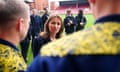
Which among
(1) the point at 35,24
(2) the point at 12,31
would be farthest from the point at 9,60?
Answer: (1) the point at 35,24

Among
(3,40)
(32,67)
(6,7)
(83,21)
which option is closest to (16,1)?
(6,7)

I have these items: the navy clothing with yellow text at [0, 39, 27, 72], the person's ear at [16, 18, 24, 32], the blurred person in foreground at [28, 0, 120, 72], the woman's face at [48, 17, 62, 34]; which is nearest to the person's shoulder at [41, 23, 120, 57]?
the blurred person in foreground at [28, 0, 120, 72]

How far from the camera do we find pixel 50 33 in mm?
4082

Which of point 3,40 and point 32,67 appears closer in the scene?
point 32,67

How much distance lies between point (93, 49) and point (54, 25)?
3.23 metres

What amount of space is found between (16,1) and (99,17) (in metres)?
0.93

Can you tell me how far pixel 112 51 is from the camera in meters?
0.93

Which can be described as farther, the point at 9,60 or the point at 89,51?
the point at 9,60

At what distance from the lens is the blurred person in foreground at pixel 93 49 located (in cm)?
93

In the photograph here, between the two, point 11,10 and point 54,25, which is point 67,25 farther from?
point 11,10

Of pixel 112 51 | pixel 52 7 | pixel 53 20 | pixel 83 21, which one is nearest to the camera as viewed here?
pixel 112 51

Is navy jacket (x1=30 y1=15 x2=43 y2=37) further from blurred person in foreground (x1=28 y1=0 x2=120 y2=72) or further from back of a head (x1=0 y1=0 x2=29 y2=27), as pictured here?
blurred person in foreground (x1=28 y1=0 x2=120 y2=72)

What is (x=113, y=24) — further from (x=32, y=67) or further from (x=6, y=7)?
(x=6, y=7)

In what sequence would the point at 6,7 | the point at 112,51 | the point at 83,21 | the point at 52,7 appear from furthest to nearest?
the point at 52,7
the point at 83,21
the point at 6,7
the point at 112,51
